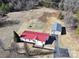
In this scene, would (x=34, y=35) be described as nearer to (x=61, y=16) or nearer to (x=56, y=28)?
(x=56, y=28)

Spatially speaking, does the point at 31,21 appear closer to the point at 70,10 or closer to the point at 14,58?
the point at 70,10

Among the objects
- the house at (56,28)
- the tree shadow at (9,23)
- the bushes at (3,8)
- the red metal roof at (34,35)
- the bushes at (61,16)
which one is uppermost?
the bushes at (3,8)

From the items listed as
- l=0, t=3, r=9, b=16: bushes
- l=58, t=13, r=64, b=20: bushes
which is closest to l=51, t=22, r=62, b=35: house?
l=58, t=13, r=64, b=20: bushes

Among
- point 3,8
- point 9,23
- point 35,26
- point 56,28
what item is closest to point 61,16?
point 35,26

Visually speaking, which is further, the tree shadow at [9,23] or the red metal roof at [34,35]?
the tree shadow at [9,23]

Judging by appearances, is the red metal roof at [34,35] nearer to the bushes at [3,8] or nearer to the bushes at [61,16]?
the bushes at [61,16]

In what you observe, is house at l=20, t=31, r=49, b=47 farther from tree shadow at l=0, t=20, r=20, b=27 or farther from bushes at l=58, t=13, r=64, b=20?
bushes at l=58, t=13, r=64, b=20

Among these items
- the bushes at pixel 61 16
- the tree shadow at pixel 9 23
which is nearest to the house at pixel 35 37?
the tree shadow at pixel 9 23

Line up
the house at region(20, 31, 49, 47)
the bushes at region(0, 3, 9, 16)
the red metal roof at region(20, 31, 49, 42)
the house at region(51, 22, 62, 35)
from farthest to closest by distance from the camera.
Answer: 1. the bushes at region(0, 3, 9, 16)
2. the house at region(51, 22, 62, 35)
3. the red metal roof at region(20, 31, 49, 42)
4. the house at region(20, 31, 49, 47)

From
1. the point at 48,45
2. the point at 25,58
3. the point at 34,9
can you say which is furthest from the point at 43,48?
the point at 34,9
